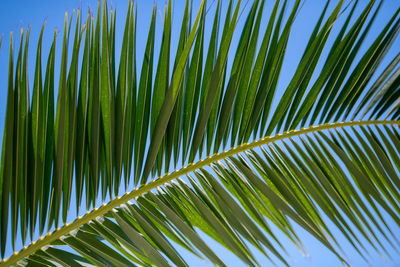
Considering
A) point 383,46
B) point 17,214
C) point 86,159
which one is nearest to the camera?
point 17,214

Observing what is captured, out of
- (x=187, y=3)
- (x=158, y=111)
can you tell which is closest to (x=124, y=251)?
(x=158, y=111)

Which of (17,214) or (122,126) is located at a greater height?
(122,126)

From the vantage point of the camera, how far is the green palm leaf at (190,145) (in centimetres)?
80

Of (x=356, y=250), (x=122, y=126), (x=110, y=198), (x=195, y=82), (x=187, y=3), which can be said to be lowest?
(x=356, y=250)

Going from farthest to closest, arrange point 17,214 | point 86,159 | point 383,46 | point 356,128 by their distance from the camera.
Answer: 1. point 356,128
2. point 383,46
3. point 86,159
4. point 17,214

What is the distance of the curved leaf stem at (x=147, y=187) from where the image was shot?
80 centimetres

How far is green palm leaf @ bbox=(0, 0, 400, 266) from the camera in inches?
31.5

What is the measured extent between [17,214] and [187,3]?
0.56m

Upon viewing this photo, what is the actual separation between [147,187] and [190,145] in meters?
0.19

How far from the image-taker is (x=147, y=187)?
3.11 ft

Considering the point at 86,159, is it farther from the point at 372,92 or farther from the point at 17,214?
the point at 372,92

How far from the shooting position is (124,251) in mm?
858

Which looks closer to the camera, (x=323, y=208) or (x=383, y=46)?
(x=323, y=208)

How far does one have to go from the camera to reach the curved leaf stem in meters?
0.80
